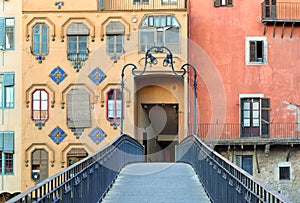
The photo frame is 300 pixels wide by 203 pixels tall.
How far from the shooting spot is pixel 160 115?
36.2 m

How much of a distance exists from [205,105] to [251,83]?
2875mm

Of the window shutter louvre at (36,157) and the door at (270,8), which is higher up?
the door at (270,8)

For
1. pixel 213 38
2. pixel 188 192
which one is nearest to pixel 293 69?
pixel 213 38

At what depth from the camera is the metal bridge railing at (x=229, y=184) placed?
6039 mm

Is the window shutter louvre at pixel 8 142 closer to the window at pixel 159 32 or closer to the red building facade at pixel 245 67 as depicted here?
the window at pixel 159 32

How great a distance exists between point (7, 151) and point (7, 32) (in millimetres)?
6564

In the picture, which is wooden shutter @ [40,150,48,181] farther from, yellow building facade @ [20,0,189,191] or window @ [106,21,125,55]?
window @ [106,21,125,55]

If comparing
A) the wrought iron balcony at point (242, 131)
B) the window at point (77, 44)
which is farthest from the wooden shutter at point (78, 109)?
the wrought iron balcony at point (242, 131)

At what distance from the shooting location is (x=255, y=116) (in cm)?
3206

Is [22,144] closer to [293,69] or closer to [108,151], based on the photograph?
[293,69]

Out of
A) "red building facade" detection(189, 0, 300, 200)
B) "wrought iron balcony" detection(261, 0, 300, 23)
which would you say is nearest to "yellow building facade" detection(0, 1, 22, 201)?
"red building facade" detection(189, 0, 300, 200)

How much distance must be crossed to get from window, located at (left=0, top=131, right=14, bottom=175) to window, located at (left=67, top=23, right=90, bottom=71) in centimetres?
530

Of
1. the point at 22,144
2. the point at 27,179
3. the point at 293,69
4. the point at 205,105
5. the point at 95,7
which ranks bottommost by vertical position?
the point at 27,179

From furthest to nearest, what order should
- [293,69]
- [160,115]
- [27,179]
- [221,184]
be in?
[160,115]
[293,69]
[27,179]
[221,184]
